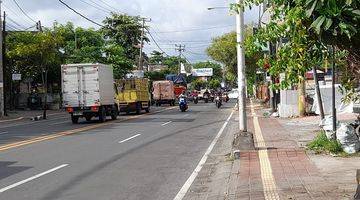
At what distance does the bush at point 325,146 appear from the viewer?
13.3m

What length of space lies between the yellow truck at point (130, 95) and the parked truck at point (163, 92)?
772 inches

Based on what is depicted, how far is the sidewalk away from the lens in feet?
28.7

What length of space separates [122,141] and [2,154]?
455 centimetres

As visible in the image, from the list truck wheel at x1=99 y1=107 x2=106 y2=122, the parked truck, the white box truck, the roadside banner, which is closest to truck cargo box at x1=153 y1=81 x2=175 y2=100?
the parked truck

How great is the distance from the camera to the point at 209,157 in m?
14.7

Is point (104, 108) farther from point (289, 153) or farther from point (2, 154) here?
point (289, 153)

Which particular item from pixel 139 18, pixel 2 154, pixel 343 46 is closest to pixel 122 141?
pixel 2 154

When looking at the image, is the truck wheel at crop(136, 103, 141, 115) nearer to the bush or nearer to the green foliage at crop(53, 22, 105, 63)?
the green foliage at crop(53, 22, 105, 63)

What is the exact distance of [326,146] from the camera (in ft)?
45.1

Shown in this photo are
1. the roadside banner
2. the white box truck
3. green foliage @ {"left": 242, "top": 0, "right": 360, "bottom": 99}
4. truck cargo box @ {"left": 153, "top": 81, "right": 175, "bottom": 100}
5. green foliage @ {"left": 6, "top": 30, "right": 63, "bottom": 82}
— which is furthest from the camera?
the roadside banner

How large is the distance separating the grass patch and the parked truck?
47.8 meters

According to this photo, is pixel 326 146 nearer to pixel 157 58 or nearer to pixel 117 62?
pixel 117 62

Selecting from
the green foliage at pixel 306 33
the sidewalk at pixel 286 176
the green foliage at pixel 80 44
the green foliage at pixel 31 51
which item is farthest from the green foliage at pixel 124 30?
the green foliage at pixel 306 33

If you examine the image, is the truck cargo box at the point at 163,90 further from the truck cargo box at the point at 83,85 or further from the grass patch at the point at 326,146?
the grass patch at the point at 326,146
